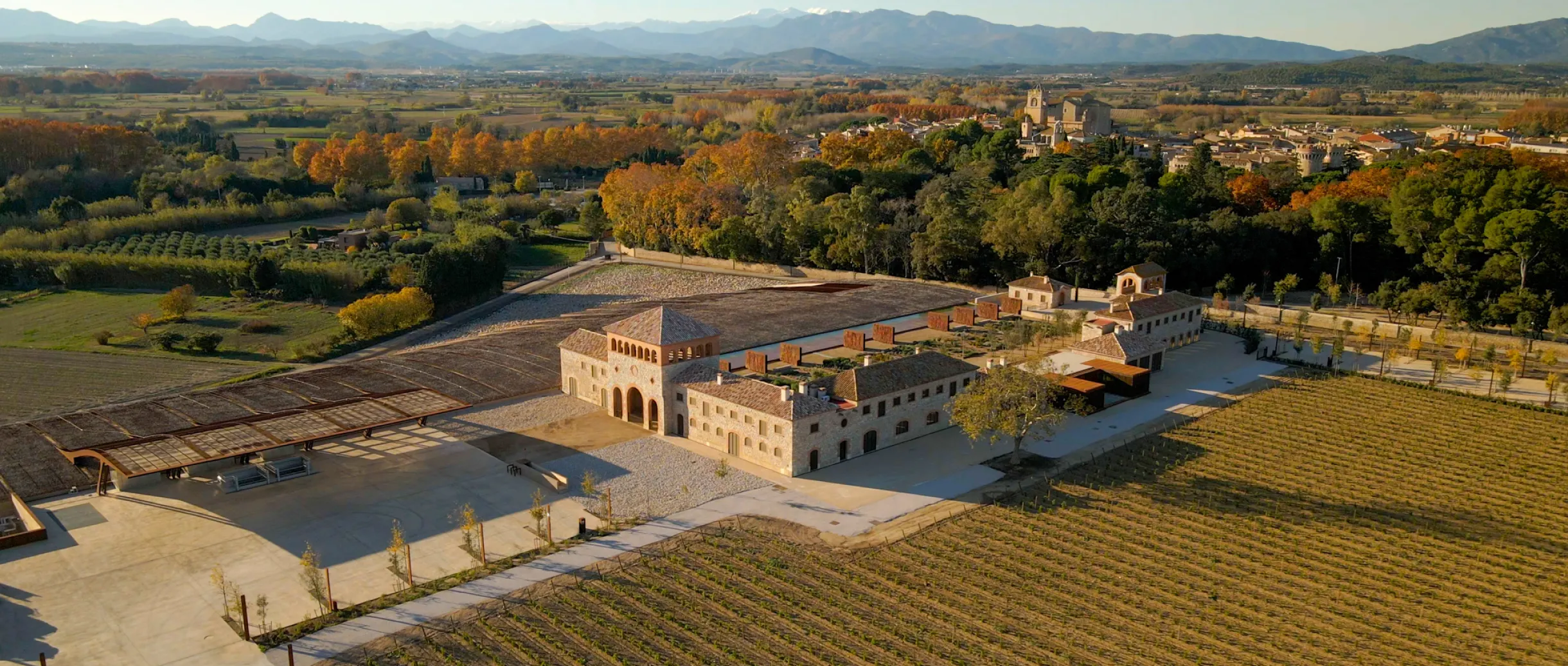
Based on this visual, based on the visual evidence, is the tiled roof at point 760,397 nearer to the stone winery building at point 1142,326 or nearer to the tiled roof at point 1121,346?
the tiled roof at point 1121,346

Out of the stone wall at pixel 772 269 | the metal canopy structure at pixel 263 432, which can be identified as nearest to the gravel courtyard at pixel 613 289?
the stone wall at pixel 772 269

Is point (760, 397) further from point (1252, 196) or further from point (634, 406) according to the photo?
point (1252, 196)

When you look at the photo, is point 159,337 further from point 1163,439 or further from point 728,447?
point 1163,439

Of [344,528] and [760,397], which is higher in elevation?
[760,397]

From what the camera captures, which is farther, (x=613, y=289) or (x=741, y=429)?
(x=613, y=289)

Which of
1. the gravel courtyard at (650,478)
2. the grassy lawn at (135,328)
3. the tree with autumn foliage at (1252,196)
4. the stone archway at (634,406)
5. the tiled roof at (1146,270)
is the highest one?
the tree with autumn foliage at (1252,196)

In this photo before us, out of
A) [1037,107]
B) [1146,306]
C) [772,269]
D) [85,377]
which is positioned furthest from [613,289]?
[1037,107]
